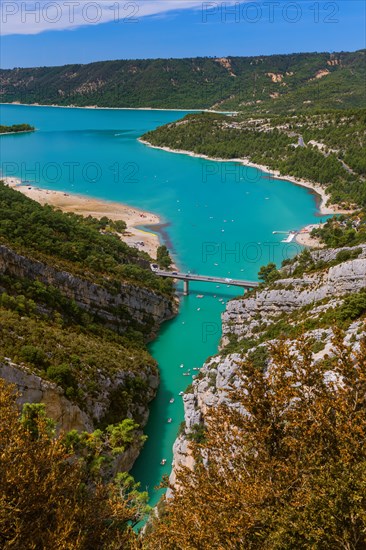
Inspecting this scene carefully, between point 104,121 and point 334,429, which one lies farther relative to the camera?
point 104,121

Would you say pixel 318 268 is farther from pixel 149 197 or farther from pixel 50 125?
pixel 50 125

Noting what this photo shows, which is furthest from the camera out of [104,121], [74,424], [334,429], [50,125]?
[104,121]

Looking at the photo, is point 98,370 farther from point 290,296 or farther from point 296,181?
point 296,181

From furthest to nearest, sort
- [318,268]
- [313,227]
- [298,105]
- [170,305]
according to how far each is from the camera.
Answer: [298,105] → [313,227] → [170,305] → [318,268]

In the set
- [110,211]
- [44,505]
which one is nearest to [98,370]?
[44,505]

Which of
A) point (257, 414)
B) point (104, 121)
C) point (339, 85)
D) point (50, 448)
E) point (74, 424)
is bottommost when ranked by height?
point (74, 424)

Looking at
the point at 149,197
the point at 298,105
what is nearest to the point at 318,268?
the point at 149,197

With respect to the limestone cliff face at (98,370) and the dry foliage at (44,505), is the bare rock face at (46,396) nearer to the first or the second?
the limestone cliff face at (98,370)

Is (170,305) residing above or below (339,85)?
below
